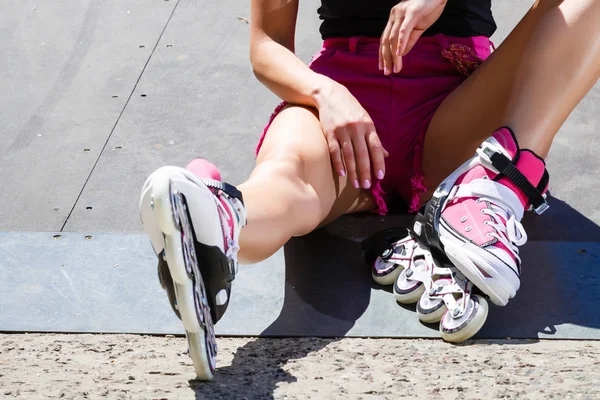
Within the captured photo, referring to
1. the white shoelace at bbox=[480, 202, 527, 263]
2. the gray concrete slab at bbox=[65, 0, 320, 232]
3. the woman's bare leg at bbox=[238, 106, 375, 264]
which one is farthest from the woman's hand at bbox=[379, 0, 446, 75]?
the gray concrete slab at bbox=[65, 0, 320, 232]

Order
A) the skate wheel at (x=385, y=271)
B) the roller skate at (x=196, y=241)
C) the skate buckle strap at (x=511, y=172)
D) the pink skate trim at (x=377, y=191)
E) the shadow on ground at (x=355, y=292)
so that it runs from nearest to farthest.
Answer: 1. the roller skate at (x=196, y=241)
2. the shadow on ground at (x=355, y=292)
3. the skate buckle strap at (x=511, y=172)
4. the skate wheel at (x=385, y=271)
5. the pink skate trim at (x=377, y=191)

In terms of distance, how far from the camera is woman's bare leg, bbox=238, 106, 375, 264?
69.9 inches

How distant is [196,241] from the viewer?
1575 millimetres

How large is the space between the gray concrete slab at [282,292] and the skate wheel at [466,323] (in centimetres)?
5

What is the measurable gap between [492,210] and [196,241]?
24.8 inches

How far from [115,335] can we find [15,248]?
1.46 feet

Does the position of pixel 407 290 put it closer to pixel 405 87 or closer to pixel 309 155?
pixel 309 155

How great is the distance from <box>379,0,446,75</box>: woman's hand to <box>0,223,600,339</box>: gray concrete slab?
46cm

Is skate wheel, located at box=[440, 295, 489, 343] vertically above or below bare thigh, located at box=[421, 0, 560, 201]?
below

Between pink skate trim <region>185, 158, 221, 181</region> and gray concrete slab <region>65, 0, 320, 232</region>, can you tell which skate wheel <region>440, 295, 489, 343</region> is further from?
gray concrete slab <region>65, 0, 320, 232</region>

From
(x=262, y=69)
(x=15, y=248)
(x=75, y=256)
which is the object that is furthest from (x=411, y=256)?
(x=15, y=248)

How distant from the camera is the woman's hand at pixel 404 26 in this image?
191cm

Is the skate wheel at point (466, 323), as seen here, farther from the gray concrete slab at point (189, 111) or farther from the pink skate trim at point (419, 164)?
the gray concrete slab at point (189, 111)

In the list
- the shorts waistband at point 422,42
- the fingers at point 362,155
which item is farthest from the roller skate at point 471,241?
the shorts waistband at point 422,42
